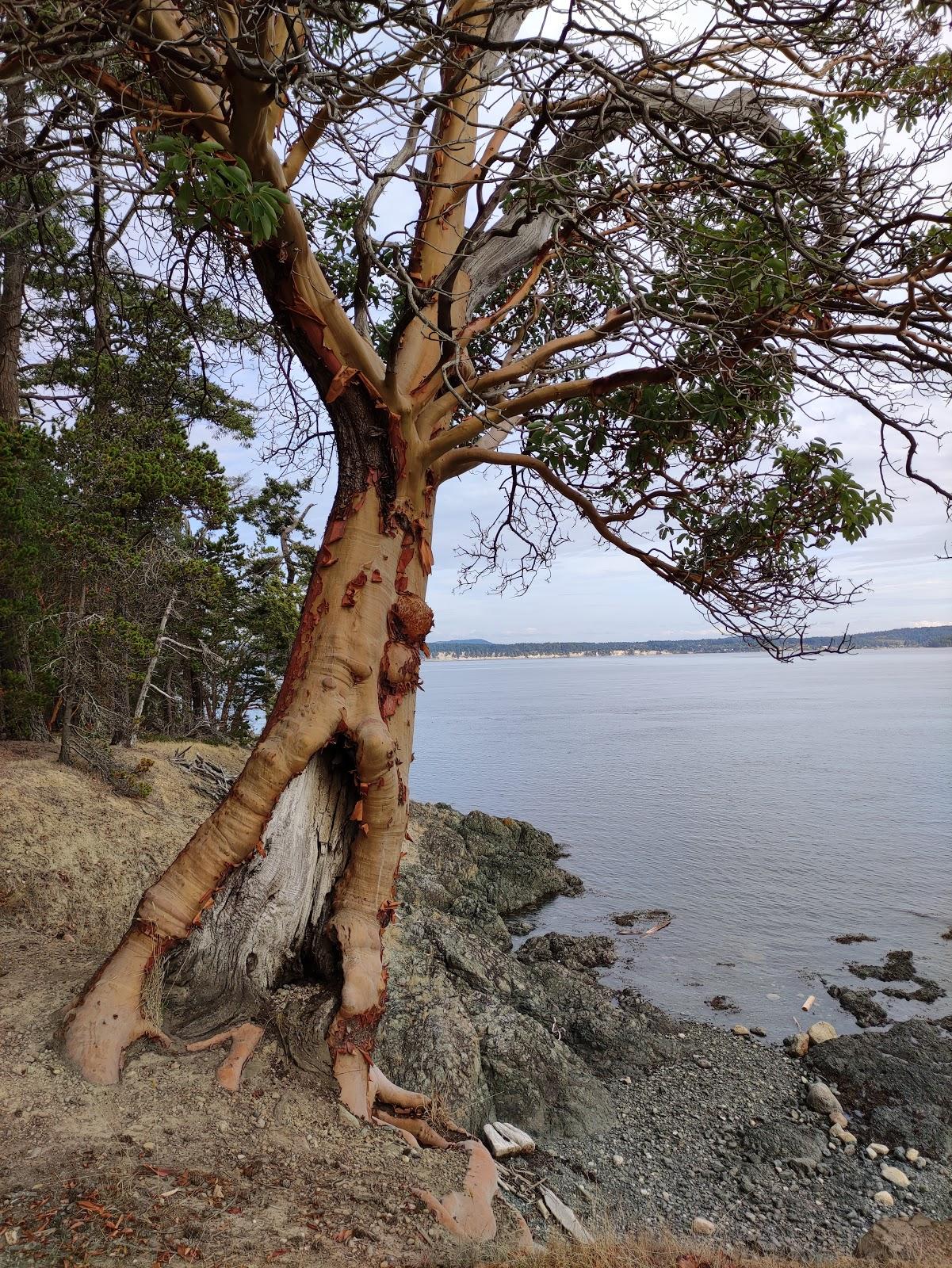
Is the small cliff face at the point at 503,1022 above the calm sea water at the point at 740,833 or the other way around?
above

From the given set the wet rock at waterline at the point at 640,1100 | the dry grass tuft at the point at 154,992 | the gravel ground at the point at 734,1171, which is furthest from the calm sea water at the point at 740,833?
the dry grass tuft at the point at 154,992

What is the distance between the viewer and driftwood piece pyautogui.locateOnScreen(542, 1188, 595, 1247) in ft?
18.4

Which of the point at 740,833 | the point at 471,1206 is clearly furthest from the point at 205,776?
the point at 740,833

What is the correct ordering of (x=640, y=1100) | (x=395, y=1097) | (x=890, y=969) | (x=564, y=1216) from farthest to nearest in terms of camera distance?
(x=890, y=969), (x=640, y=1100), (x=564, y=1216), (x=395, y=1097)

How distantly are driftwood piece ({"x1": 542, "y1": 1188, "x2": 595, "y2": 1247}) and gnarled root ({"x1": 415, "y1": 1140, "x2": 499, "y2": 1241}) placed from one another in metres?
1.55

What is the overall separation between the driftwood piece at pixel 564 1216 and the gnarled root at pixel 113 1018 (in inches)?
131

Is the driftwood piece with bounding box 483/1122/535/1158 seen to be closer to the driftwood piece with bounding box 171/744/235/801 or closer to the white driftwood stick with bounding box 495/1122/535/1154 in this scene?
the white driftwood stick with bounding box 495/1122/535/1154

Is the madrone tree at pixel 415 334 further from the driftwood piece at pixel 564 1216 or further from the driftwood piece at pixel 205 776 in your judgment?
the driftwood piece at pixel 205 776

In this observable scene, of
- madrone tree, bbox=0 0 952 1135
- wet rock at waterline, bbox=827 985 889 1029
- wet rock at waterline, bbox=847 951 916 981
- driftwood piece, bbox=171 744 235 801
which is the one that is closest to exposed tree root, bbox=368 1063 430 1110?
madrone tree, bbox=0 0 952 1135

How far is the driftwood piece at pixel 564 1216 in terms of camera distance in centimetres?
560

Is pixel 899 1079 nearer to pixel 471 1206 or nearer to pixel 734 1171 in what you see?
pixel 734 1171

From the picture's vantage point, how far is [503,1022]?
27.9 feet

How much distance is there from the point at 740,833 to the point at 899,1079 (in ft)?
47.9

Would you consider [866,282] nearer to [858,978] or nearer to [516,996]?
[516,996]
